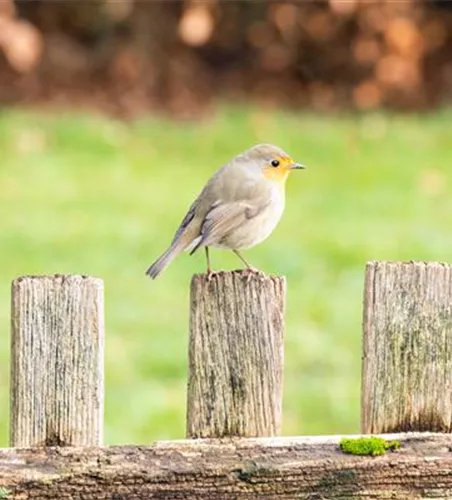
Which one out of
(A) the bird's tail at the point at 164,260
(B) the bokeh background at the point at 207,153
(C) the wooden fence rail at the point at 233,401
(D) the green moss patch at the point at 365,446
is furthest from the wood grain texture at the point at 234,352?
(B) the bokeh background at the point at 207,153

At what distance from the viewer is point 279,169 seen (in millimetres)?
3727

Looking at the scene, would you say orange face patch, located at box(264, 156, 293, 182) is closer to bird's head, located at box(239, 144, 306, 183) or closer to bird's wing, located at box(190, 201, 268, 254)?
bird's head, located at box(239, 144, 306, 183)

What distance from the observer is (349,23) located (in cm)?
1184

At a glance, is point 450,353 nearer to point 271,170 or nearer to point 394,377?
point 394,377

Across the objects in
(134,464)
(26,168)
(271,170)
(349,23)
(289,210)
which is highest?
(349,23)

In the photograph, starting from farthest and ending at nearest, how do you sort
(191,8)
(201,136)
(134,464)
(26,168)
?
(191,8) < (201,136) < (26,168) < (134,464)

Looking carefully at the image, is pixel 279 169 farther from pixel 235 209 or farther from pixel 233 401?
pixel 233 401

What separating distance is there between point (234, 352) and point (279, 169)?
1.25 meters

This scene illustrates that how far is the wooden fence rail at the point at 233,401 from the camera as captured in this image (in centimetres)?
239

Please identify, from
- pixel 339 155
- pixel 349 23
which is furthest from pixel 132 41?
pixel 339 155

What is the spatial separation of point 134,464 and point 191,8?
957cm

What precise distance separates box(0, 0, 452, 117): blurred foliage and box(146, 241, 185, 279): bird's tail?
26.8 ft

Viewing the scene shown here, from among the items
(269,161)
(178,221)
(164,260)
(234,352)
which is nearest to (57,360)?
(234,352)

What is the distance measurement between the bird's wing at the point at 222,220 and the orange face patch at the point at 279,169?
21 cm
